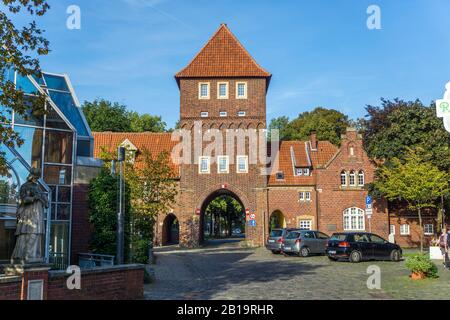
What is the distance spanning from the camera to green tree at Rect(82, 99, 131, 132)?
60.4m

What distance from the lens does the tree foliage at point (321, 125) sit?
59844mm

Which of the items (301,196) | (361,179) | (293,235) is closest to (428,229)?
(361,179)

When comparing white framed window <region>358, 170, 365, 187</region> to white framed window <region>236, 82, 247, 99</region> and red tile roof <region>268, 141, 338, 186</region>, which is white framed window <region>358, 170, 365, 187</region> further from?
white framed window <region>236, 82, 247, 99</region>

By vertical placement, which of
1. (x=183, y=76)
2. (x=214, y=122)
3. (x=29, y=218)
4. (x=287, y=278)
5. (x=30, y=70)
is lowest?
(x=287, y=278)

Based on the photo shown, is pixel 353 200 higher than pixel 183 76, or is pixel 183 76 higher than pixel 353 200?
pixel 183 76

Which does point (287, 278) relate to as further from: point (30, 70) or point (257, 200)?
point (257, 200)

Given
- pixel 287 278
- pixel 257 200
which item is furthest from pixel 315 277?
pixel 257 200

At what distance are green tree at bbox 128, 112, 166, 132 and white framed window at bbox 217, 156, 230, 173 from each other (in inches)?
972

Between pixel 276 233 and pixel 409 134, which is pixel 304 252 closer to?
pixel 276 233

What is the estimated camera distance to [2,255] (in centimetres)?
1605

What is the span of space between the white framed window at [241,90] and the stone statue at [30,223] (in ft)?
99.0

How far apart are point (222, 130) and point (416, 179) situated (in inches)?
603

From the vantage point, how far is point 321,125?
6019 centimetres

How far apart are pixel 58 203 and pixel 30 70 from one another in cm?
825
